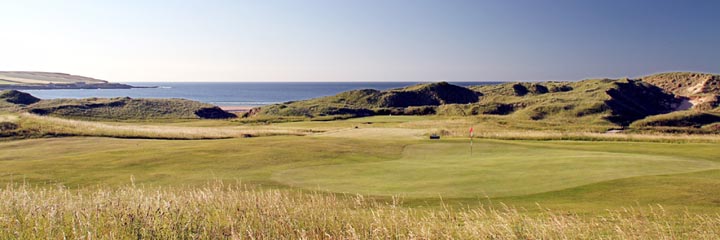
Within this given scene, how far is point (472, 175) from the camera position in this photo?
50.1 ft

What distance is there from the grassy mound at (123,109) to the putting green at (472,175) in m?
60.8

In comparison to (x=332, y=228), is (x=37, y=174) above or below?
below

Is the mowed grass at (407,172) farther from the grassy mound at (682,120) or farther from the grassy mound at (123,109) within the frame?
the grassy mound at (123,109)

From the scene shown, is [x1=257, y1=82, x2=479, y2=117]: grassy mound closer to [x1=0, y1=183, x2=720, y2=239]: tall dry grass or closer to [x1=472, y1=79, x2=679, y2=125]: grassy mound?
[x1=472, y1=79, x2=679, y2=125]: grassy mound

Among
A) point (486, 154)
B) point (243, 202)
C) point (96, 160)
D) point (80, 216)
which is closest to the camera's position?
point (80, 216)

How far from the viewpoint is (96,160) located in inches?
759

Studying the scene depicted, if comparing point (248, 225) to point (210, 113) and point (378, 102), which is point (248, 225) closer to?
point (210, 113)

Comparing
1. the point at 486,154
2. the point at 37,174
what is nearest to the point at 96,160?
the point at 37,174

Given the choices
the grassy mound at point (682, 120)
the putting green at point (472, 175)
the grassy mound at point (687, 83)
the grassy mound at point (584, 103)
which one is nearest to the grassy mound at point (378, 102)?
the grassy mound at point (584, 103)

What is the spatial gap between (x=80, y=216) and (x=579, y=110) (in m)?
72.1

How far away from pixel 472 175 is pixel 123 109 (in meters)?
73.3

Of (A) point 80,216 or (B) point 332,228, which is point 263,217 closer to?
(B) point 332,228

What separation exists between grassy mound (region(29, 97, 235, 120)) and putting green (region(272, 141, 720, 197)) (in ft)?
200

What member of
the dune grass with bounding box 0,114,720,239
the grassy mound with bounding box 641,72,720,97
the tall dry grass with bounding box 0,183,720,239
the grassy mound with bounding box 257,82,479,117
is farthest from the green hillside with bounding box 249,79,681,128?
the tall dry grass with bounding box 0,183,720,239
